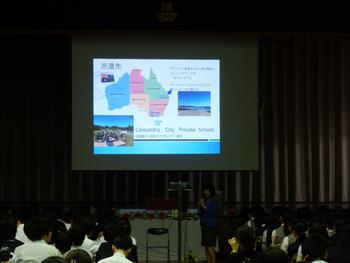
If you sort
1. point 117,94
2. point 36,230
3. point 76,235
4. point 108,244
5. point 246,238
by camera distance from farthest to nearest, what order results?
1. point 117,94
2. point 108,244
3. point 76,235
4. point 36,230
5. point 246,238

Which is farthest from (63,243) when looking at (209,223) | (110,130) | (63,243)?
(110,130)

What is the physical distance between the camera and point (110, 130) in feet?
30.9

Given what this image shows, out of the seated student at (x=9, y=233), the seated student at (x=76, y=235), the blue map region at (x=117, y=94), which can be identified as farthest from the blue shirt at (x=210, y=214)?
the seated student at (x=9, y=233)

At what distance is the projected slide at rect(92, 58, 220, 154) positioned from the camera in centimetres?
943

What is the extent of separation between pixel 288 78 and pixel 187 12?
312cm

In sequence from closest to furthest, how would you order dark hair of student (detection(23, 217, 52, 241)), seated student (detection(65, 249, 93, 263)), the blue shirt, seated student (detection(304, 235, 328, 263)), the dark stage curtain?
seated student (detection(65, 249, 93, 263))
seated student (detection(304, 235, 328, 263))
dark hair of student (detection(23, 217, 52, 241))
the blue shirt
the dark stage curtain

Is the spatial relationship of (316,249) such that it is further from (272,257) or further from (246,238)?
(272,257)

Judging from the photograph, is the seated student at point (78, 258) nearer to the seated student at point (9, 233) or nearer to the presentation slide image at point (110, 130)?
the seated student at point (9, 233)

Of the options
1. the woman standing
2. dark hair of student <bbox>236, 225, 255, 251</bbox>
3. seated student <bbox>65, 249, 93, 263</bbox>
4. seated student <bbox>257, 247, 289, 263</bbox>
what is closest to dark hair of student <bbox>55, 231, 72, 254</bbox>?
seated student <bbox>65, 249, 93, 263</bbox>

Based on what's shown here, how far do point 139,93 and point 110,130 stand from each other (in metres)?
0.73

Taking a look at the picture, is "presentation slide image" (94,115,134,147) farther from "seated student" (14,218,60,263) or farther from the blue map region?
"seated student" (14,218,60,263)

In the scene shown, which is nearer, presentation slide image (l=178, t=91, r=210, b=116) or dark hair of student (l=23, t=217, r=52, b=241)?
dark hair of student (l=23, t=217, r=52, b=241)

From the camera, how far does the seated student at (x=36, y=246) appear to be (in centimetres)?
432

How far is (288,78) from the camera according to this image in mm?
11594
